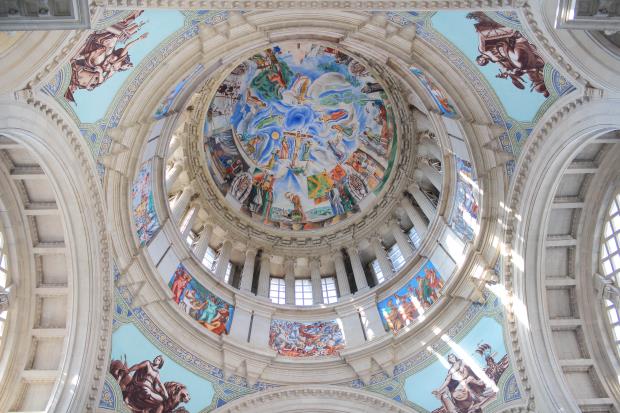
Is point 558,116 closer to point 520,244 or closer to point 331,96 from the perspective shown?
point 520,244

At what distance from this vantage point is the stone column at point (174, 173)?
73.3 feet

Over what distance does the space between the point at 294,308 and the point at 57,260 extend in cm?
891

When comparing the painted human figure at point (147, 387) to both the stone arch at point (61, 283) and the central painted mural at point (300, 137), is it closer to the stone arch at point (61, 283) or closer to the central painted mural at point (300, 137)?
the stone arch at point (61, 283)

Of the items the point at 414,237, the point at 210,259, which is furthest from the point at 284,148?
the point at 414,237

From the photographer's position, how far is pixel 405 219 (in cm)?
2456

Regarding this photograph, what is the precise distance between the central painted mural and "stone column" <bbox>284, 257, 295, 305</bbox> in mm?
2274

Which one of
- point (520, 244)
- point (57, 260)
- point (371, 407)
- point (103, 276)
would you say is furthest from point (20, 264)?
point (520, 244)

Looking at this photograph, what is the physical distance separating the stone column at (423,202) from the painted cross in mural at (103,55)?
12.6m

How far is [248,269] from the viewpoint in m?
23.4

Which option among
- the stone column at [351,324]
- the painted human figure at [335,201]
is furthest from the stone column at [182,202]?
the painted human figure at [335,201]

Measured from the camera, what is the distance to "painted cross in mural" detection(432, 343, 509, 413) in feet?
54.5

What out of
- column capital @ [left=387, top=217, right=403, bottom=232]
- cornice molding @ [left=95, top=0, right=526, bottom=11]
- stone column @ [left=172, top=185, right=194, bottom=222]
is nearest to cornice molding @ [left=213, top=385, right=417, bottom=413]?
stone column @ [left=172, top=185, right=194, bottom=222]

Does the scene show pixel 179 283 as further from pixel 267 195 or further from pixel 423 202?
pixel 423 202

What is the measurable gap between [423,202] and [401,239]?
1805 millimetres
